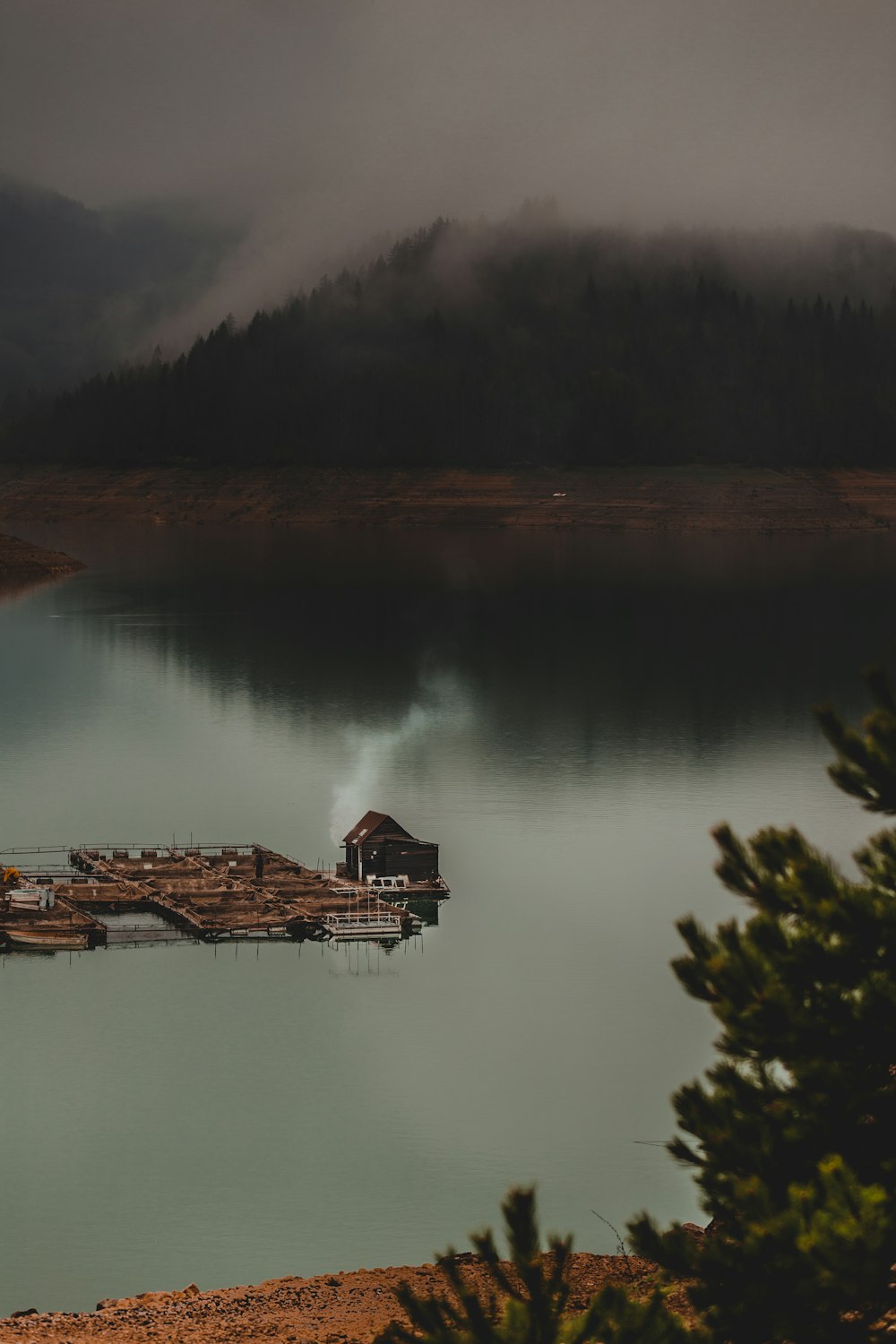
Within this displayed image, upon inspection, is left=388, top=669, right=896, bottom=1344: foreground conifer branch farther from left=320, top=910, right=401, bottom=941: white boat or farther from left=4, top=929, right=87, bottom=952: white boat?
left=4, top=929, right=87, bottom=952: white boat

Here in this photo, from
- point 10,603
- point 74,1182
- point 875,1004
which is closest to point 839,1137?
point 875,1004

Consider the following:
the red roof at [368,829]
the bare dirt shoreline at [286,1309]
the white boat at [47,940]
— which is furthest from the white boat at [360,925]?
the bare dirt shoreline at [286,1309]

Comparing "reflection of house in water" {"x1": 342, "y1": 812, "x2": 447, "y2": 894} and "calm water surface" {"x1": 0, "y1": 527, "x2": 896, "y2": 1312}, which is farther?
"reflection of house in water" {"x1": 342, "y1": 812, "x2": 447, "y2": 894}

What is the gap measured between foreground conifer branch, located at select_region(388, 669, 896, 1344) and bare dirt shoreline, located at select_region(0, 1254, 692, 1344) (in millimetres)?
4413

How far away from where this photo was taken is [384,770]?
174ft

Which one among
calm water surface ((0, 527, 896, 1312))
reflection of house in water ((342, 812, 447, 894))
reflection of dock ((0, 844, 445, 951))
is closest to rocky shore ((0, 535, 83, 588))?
calm water surface ((0, 527, 896, 1312))

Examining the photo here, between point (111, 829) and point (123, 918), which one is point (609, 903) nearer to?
point (123, 918)

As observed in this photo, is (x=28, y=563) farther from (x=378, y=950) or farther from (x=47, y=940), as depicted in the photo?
(x=378, y=950)

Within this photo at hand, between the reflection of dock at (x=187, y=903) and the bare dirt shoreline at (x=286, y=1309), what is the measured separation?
56.5 feet

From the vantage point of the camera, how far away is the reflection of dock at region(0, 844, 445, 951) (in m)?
34.1

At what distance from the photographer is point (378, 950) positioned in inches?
1330

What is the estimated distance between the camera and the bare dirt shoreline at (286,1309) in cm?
1445

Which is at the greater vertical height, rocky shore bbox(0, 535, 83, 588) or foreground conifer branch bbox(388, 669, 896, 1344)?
rocky shore bbox(0, 535, 83, 588)

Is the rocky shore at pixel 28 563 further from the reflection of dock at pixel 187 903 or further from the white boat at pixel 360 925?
the white boat at pixel 360 925
